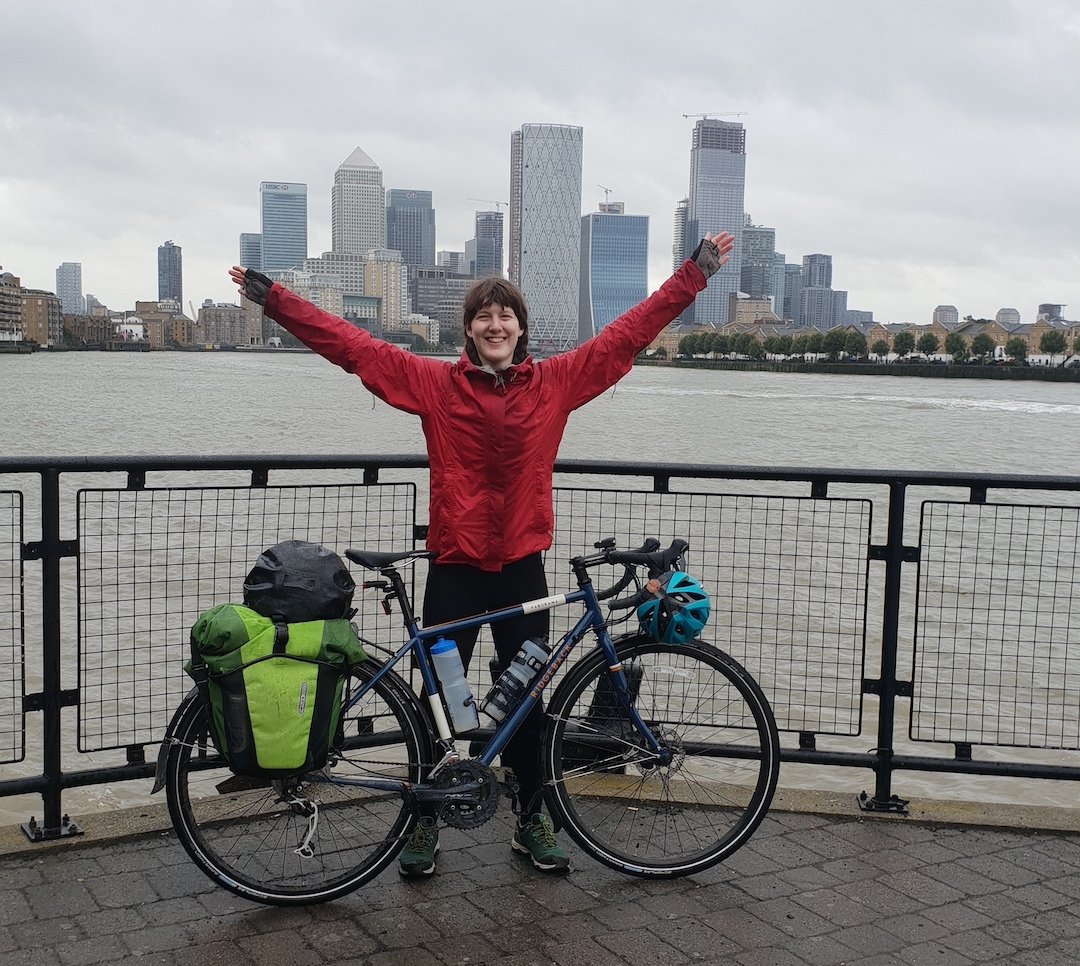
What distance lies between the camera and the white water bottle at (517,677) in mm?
4145

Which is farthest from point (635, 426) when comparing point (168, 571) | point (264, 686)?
point (264, 686)

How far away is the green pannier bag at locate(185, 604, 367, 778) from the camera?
3717 mm

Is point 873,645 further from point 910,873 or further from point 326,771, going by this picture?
point 326,771

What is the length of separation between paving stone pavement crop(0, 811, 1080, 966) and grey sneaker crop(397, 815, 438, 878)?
2.0 inches

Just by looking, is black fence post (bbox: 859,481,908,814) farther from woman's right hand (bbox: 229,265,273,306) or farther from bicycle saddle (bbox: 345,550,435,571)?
woman's right hand (bbox: 229,265,273,306)

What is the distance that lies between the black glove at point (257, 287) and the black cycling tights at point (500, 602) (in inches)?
41.3

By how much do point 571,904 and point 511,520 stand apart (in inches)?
48.9

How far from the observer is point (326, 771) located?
157 inches

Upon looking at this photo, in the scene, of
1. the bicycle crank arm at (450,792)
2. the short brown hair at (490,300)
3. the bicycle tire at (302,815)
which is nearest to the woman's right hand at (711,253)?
the short brown hair at (490,300)

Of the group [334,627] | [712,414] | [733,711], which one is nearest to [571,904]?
[733,711]

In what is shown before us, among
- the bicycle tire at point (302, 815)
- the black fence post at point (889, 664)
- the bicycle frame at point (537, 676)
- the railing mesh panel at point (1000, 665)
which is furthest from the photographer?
the railing mesh panel at point (1000, 665)

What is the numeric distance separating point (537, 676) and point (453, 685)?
0.93ft

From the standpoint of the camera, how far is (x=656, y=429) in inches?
1950

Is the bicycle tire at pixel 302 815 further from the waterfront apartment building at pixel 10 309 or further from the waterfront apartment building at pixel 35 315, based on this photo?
the waterfront apartment building at pixel 35 315
